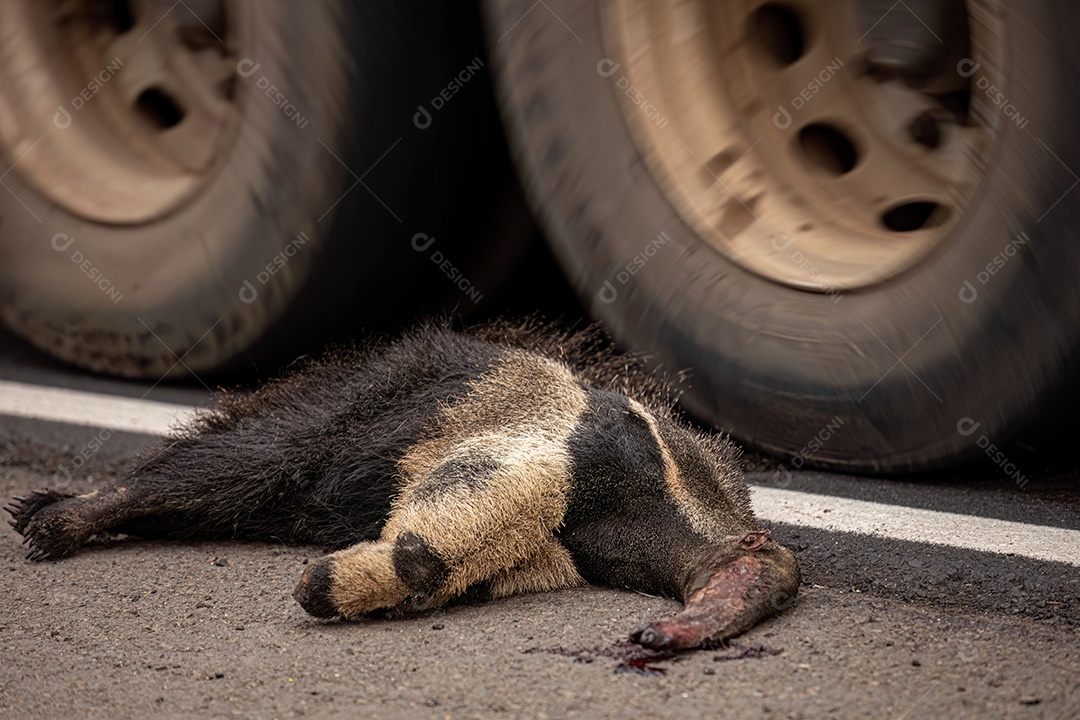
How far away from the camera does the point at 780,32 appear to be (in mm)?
3365

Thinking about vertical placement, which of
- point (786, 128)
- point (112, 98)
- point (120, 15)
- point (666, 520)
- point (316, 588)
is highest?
point (120, 15)

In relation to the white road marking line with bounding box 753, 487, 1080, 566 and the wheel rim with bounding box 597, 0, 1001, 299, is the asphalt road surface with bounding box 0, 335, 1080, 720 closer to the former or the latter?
the white road marking line with bounding box 753, 487, 1080, 566

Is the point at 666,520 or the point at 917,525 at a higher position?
the point at 666,520

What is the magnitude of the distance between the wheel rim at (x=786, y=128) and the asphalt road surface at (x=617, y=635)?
0.63 meters

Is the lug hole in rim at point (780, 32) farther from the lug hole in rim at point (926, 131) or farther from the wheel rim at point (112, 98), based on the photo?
the wheel rim at point (112, 98)

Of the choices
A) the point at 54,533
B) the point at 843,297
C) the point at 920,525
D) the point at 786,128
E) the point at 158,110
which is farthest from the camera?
the point at 158,110

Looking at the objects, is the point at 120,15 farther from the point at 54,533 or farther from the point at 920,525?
the point at 920,525

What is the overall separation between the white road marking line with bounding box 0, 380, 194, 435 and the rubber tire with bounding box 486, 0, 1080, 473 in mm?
1392

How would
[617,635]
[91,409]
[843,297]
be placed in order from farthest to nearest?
[91,409]
[843,297]
[617,635]

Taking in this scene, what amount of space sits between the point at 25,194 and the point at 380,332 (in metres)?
1.41

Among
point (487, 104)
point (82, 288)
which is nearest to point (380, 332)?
point (487, 104)

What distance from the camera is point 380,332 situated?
13.5 feet

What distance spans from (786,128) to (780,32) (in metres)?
0.26

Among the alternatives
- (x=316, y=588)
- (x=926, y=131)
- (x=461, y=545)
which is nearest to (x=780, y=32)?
(x=926, y=131)
